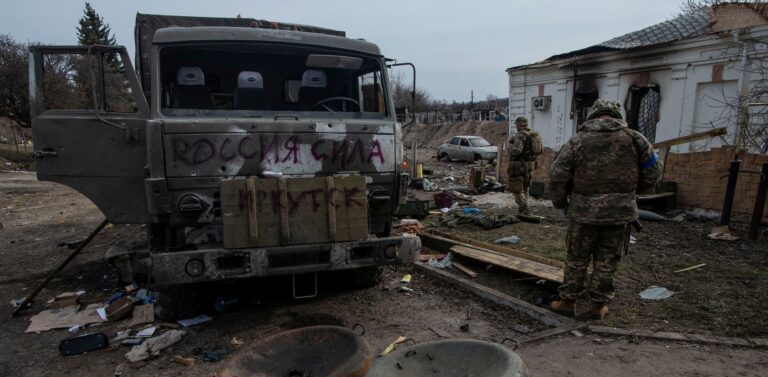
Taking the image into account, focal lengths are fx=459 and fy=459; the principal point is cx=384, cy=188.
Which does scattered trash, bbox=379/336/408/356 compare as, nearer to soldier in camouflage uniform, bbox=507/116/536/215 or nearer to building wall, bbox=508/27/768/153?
soldier in camouflage uniform, bbox=507/116/536/215

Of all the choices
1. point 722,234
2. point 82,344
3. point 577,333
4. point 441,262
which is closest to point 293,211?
point 82,344

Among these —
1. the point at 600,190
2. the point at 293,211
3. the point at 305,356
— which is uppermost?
the point at 600,190

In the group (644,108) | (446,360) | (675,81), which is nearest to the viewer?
(446,360)

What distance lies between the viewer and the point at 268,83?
171 inches

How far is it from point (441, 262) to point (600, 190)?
2.42m

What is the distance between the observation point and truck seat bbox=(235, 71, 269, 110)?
164 inches

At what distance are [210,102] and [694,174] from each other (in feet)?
28.4

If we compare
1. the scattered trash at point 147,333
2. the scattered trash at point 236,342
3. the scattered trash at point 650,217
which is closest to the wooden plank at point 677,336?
the scattered trash at point 236,342

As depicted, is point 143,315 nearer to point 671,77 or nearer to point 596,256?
point 596,256

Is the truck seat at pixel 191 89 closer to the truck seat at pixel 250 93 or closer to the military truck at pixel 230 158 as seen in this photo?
the military truck at pixel 230 158

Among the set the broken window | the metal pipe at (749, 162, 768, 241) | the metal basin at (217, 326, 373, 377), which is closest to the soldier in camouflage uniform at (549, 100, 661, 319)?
the metal basin at (217, 326, 373, 377)

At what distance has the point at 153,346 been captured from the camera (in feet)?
11.5

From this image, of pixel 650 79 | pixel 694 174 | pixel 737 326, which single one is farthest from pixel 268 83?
pixel 650 79

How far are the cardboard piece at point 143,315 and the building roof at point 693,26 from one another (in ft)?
40.6
